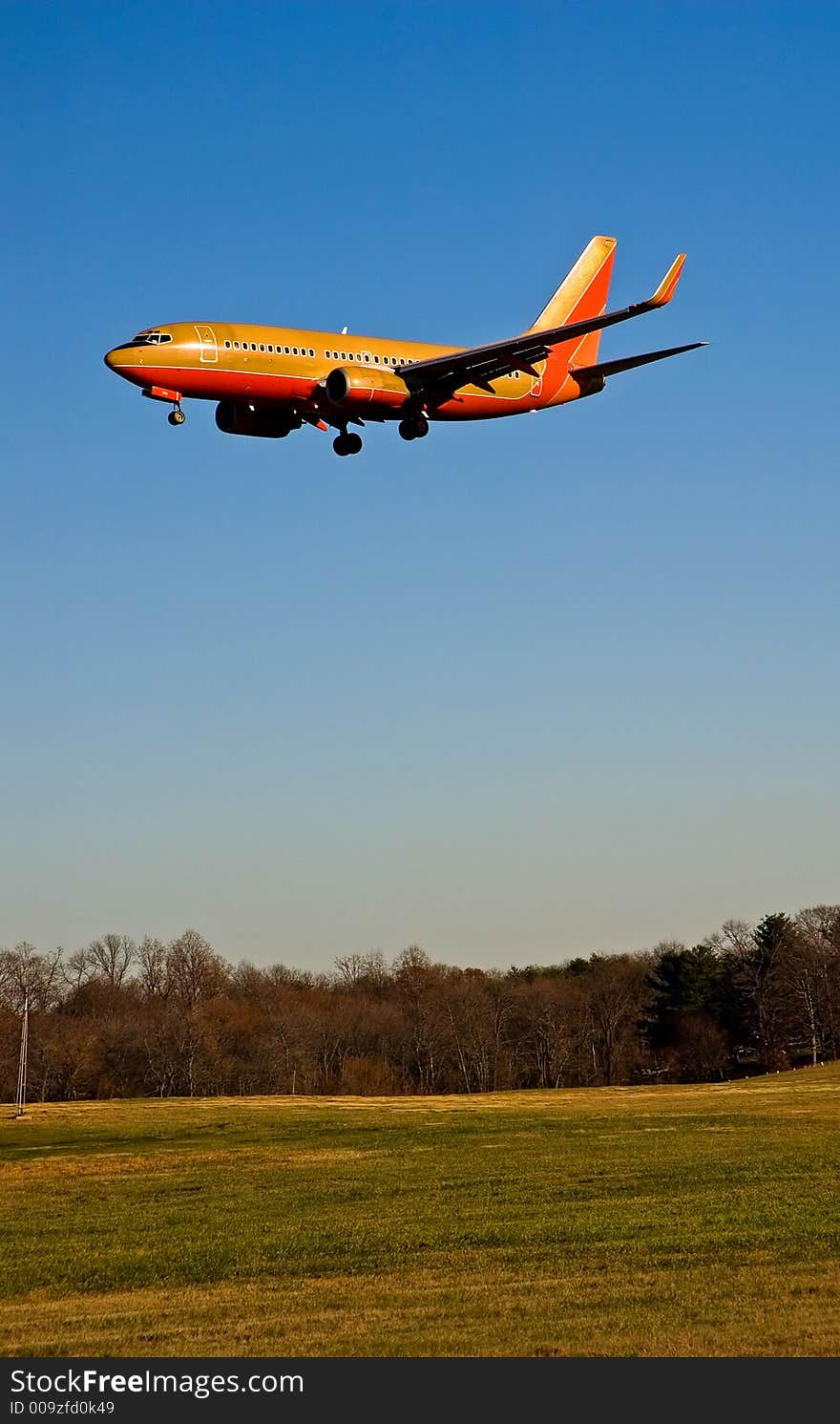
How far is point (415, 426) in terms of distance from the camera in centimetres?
5122

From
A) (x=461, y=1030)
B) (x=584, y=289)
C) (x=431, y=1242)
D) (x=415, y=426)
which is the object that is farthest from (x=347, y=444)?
→ (x=461, y=1030)

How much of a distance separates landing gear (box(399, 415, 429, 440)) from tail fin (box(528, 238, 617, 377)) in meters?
17.2

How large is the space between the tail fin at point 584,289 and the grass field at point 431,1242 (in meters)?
31.8

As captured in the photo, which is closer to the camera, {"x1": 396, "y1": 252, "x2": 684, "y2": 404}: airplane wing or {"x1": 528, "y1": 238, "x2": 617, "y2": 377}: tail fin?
{"x1": 396, "y1": 252, "x2": 684, "y2": 404}: airplane wing

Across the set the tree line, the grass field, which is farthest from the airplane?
the tree line

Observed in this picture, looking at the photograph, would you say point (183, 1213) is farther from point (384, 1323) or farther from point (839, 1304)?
point (839, 1304)

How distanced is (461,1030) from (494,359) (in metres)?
94.6

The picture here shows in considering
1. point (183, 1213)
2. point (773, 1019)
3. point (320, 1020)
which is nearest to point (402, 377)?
point (183, 1213)

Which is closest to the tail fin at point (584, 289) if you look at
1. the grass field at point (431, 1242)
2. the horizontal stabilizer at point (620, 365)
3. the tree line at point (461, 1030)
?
the horizontal stabilizer at point (620, 365)

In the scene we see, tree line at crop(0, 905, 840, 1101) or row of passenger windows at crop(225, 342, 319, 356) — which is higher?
row of passenger windows at crop(225, 342, 319, 356)

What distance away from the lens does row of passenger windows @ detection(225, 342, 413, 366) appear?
156 feet

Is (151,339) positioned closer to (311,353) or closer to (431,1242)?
(311,353)

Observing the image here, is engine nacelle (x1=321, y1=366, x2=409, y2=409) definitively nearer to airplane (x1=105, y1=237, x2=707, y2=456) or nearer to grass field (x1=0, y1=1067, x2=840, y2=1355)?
airplane (x1=105, y1=237, x2=707, y2=456)

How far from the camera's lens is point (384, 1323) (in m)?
19.9
